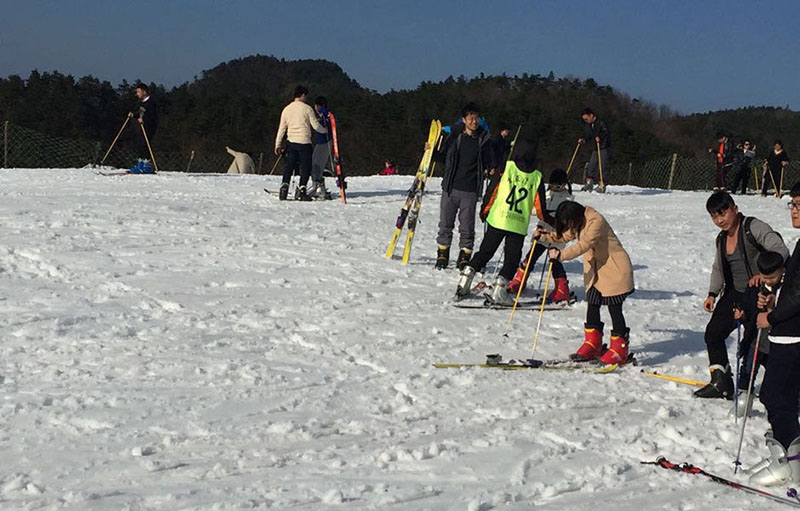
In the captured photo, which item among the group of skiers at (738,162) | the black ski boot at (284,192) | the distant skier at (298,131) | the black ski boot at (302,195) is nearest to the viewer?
the distant skier at (298,131)

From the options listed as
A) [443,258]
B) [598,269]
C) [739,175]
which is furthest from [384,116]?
[598,269]

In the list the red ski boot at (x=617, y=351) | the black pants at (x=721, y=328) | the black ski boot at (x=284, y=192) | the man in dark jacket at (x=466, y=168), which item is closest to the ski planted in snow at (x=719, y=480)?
the black pants at (x=721, y=328)

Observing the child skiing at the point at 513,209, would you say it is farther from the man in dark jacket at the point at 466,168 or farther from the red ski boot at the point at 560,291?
the man in dark jacket at the point at 466,168

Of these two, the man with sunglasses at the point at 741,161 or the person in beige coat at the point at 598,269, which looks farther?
the man with sunglasses at the point at 741,161

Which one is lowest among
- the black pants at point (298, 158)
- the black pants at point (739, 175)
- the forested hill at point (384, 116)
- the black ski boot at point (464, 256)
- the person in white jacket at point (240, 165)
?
the black ski boot at point (464, 256)

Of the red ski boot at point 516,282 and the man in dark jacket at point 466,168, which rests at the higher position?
the man in dark jacket at point 466,168

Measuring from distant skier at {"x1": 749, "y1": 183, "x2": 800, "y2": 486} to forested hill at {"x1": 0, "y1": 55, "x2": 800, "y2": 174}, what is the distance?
88.5ft

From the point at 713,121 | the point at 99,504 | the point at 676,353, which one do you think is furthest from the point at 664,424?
the point at 713,121

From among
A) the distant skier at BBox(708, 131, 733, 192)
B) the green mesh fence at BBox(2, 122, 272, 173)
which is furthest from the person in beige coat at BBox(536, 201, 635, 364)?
the green mesh fence at BBox(2, 122, 272, 173)

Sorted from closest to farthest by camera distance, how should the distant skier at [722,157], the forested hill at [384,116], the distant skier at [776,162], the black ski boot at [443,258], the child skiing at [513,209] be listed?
the child skiing at [513,209] < the black ski boot at [443,258] < the distant skier at [722,157] < the distant skier at [776,162] < the forested hill at [384,116]

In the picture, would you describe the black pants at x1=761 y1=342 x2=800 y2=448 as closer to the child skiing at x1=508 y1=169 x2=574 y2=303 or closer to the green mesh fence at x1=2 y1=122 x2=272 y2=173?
the child skiing at x1=508 y1=169 x2=574 y2=303

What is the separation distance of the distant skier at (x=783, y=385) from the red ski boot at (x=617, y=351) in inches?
76.5

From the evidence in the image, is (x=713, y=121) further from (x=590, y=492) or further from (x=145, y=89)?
(x=590, y=492)

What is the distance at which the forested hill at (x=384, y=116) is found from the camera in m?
50.7
